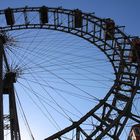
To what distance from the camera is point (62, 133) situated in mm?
23531

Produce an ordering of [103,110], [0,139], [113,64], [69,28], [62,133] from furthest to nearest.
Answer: [69,28] < [113,64] < [103,110] < [62,133] < [0,139]

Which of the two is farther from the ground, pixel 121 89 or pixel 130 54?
pixel 130 54

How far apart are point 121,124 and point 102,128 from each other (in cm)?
133

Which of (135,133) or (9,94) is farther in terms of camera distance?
(135,133)

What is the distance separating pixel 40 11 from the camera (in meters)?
32.5

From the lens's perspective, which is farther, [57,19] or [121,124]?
[57,19]

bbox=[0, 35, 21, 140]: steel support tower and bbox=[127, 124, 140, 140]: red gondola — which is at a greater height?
bbox=[0, 35, 21, 140]: steel support tower

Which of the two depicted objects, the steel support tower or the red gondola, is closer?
the steel support tower

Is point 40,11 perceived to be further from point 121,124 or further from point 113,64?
point 121,124

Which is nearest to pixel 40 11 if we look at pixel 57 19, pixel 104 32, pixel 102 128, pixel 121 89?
pixel 57 19

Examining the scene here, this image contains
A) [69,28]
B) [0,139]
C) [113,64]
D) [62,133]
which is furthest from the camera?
[69,28]

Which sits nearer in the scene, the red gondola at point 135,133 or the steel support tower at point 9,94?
the steel support tower at point 9,94

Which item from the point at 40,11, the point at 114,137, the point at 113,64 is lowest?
the point at 114,137

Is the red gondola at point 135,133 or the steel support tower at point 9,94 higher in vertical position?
the steel support tower at point 9,94
